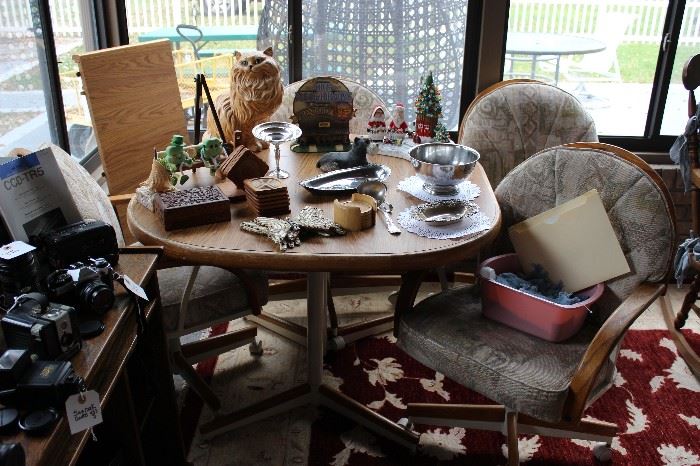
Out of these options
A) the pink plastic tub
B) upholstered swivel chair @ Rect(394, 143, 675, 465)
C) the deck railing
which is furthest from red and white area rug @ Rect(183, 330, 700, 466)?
the deck railing

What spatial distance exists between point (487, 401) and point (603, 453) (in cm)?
40

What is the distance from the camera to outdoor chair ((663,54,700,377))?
91.7 inches

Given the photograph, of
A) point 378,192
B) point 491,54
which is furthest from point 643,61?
point 378,192

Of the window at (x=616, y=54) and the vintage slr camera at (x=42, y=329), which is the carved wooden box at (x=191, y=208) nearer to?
the vintage slr camera at (x=42, y=329)

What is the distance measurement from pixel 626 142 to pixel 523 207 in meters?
1.31

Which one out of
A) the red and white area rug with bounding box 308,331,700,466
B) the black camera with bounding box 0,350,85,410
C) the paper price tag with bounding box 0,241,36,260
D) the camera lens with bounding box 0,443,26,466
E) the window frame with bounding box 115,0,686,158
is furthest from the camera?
the window frame with bounding box 115,0,686,158

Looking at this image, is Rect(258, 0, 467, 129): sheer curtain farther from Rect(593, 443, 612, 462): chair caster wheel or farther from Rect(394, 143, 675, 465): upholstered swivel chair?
Rect(593, 443, 612, 462): chair caster wheel

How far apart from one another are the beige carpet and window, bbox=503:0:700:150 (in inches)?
A: 32.1

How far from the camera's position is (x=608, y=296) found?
1.78 m

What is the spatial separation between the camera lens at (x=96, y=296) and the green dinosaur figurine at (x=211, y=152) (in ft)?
2.48

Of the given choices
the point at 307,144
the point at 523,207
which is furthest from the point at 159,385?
the point at 523,207

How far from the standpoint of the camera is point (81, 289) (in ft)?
3.99

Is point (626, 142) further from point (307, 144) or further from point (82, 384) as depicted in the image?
point (82, 384)

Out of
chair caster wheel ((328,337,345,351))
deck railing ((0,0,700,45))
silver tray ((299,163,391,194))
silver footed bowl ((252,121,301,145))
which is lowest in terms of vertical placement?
chair caster wheel ((328,337,345,351))
